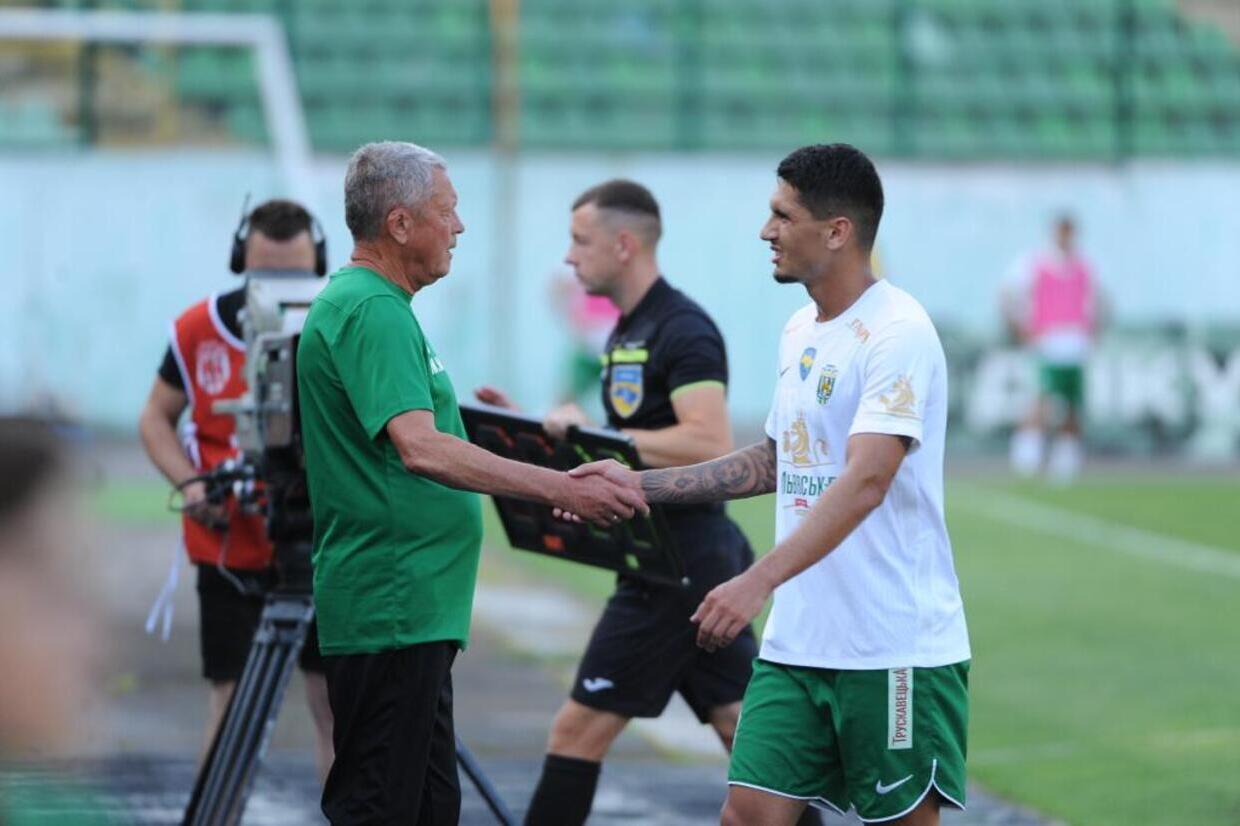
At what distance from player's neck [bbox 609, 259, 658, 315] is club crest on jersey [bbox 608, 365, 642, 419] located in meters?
0.22

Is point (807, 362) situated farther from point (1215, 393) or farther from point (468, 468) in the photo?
point (1215, 393)

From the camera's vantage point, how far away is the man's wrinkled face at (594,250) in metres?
6.46

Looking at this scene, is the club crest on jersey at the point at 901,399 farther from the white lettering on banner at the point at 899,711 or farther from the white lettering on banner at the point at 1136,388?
the white lettering on banner at the point at 1136,388

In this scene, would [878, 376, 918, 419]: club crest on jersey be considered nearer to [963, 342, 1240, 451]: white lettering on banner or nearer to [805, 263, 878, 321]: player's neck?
[805, 263, 878, 321]: player's neck

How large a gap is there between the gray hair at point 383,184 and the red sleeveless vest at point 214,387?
189cm

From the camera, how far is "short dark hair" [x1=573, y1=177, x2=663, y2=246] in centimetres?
649

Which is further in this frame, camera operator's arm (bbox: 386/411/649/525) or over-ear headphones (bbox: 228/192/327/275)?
over-ear headphones (bbox: 228/192/327/275)

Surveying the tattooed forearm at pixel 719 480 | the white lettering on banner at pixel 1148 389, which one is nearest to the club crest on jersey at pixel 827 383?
the tattooed forearm at pixel 719 480

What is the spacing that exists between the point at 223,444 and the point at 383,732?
2.27m

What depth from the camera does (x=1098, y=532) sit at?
53.1 ft

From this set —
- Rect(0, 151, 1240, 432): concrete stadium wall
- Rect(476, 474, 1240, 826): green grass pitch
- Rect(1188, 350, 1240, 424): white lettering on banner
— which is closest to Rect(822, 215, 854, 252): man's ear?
Rect(476, 474, 1240, 826): green grass pitch

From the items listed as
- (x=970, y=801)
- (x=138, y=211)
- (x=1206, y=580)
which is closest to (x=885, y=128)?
(x=138, y=211)

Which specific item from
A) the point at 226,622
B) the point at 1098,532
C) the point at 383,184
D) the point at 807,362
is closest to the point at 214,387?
the point at 226,622

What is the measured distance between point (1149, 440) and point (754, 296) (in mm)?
4592
